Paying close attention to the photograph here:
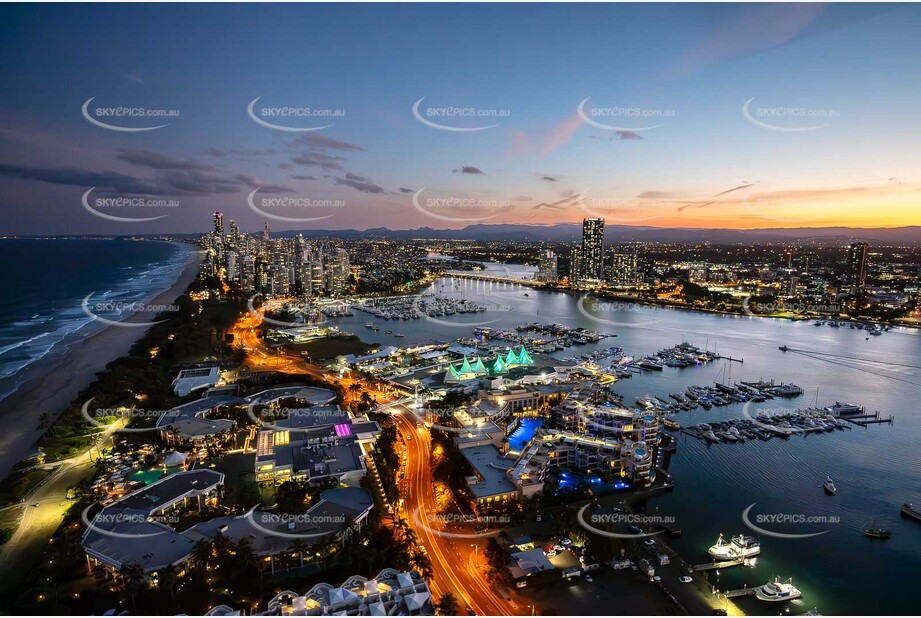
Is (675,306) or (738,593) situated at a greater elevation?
(675,306)

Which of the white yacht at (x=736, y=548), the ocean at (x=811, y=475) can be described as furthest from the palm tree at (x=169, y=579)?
the white yacht at (x=736, y=548)

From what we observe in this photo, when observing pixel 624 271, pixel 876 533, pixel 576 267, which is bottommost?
pixel 876 533

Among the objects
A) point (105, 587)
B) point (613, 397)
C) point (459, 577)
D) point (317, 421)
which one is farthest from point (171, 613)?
point (613, 397)

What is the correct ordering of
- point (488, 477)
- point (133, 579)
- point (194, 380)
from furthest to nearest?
point (194, 380)
point (488, 477)
point (133, 579)

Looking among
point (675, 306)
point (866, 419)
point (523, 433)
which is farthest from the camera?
point (675, 306)

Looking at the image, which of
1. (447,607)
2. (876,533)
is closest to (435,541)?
(447,607)

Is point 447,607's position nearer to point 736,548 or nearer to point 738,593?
point 738,593

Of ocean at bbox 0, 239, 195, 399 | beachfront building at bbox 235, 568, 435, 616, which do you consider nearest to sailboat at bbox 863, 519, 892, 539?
beachfront building at bbox 235, 568, 435, 616
